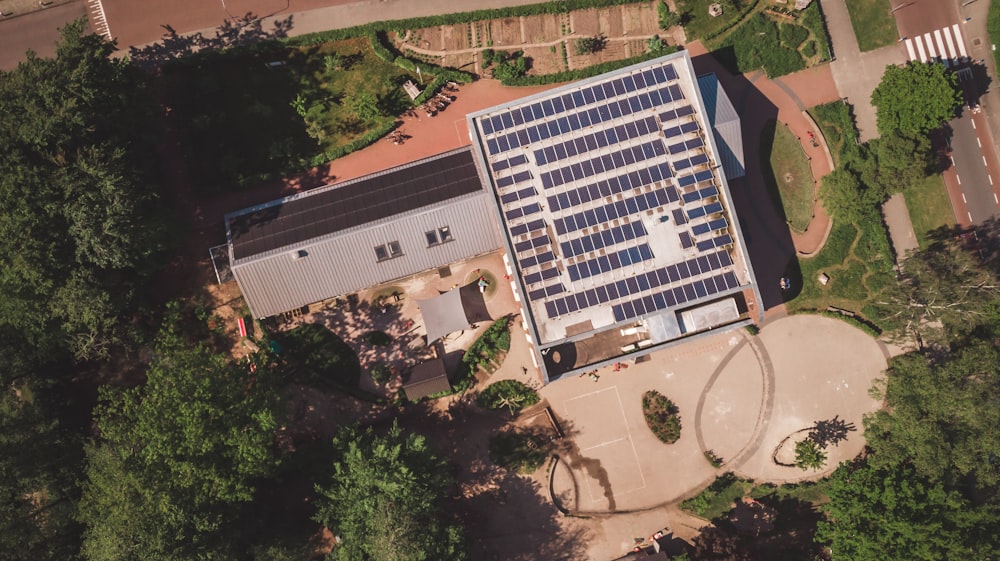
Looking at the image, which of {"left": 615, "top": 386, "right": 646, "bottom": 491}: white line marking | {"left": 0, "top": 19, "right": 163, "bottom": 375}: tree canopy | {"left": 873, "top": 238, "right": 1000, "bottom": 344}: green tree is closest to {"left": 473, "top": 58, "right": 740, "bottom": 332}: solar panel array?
{"left": 615, "top": 386, "right": 646, "bottom": 491}: white line marking

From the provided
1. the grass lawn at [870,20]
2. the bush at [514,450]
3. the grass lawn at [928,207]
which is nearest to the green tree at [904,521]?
the grass lawn at [928,207]

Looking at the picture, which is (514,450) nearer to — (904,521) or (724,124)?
(904,521)

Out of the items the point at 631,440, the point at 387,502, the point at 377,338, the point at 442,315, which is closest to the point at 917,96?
the point at 631,440

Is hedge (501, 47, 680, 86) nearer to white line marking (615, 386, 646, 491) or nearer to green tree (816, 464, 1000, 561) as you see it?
white line marking (615, 386, 646, 491)

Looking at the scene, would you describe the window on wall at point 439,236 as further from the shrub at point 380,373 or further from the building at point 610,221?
the shrub at point 380,373

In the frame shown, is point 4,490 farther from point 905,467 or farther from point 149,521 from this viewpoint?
point 905,467
